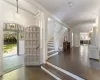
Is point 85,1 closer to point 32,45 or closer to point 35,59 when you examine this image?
point 32,45

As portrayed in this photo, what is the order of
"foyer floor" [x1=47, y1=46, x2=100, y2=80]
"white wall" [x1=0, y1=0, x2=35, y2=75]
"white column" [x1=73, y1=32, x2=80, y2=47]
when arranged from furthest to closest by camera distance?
"white column" [x1=73, y1=32, x2=80, y2=47] → "white wall" [x1=0, y1=0, x2=35, y2=75] → "foyer floor" [x1=47, y1=46, x2=100, y2=80]

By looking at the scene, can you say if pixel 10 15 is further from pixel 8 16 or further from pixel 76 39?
pixel 76 39

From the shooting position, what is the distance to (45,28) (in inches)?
244

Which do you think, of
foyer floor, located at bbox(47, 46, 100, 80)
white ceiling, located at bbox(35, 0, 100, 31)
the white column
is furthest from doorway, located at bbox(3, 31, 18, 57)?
the white column

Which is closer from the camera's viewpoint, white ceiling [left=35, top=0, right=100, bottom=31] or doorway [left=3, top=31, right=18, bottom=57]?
white ceiling [left=35, top=0, right=100, bottom=31]

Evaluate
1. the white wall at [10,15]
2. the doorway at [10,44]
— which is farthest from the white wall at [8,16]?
the doorway at [10,44]

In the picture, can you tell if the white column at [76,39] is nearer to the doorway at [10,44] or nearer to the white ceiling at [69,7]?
the white ceiling at [69,7]

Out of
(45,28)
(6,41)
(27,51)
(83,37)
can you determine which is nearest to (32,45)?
(27,51)

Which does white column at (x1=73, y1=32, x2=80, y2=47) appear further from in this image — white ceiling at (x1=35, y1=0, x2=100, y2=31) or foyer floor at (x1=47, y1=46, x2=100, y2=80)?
foyer floor at (x1=47, y1=46, x2=100, y2=80)

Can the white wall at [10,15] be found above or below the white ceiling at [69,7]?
below

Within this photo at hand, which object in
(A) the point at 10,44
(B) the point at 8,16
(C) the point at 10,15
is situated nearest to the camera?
(B) the point at 8,16

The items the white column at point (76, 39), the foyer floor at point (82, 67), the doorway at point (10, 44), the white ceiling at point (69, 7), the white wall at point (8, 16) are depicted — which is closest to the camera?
the foyer floor at point (82, 67)

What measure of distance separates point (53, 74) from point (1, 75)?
2170 millimetres

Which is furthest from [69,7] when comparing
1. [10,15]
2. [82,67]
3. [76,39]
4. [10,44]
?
[76,39]
